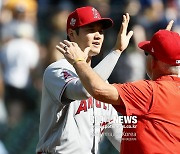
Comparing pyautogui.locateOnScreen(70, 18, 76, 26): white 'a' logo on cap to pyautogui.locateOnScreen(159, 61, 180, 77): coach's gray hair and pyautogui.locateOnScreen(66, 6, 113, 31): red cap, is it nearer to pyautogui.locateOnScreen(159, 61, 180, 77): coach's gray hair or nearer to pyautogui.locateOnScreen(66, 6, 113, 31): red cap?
pyautogui.locateOnScreen(66, 6, 113, 31): red cap

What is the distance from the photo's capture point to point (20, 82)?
10.2 m

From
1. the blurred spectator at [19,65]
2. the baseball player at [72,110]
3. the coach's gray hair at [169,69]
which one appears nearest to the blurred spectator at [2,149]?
the blurred spectator at [19,65]

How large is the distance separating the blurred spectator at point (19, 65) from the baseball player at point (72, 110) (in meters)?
3.52

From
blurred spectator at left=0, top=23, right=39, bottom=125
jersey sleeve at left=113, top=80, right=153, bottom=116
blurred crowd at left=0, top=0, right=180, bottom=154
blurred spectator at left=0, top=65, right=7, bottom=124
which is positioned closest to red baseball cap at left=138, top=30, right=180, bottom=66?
jersey sleeve at left=113, top=80, right=153, bottom=116

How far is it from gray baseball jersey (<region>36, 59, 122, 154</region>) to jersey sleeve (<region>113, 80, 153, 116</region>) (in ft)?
2.37

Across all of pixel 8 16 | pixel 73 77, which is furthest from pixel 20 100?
pixel 73 77

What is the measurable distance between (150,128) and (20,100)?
4.69m

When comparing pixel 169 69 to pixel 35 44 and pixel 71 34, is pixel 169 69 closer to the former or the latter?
pixel 71 34

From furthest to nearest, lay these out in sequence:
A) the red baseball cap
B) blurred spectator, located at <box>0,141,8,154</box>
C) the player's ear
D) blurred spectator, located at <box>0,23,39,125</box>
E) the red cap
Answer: blurred spectator, located at <box>0,23,39,125</box>, blurred spectator, located at <box>0,141,8,154</box>, the player's ear, the red cap, the red baseball cap

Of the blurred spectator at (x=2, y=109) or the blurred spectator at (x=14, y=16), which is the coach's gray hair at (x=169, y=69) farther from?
the blurred spectator at (x=14, y=16)

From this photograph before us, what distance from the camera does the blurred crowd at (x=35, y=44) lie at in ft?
32.2

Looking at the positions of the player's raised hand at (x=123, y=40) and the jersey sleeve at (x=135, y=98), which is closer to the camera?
the jersey sleeve at (x=135, y=98)

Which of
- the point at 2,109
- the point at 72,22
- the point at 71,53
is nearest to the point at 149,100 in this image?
the point at 71,53

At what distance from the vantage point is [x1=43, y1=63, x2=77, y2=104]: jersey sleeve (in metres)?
5.69
